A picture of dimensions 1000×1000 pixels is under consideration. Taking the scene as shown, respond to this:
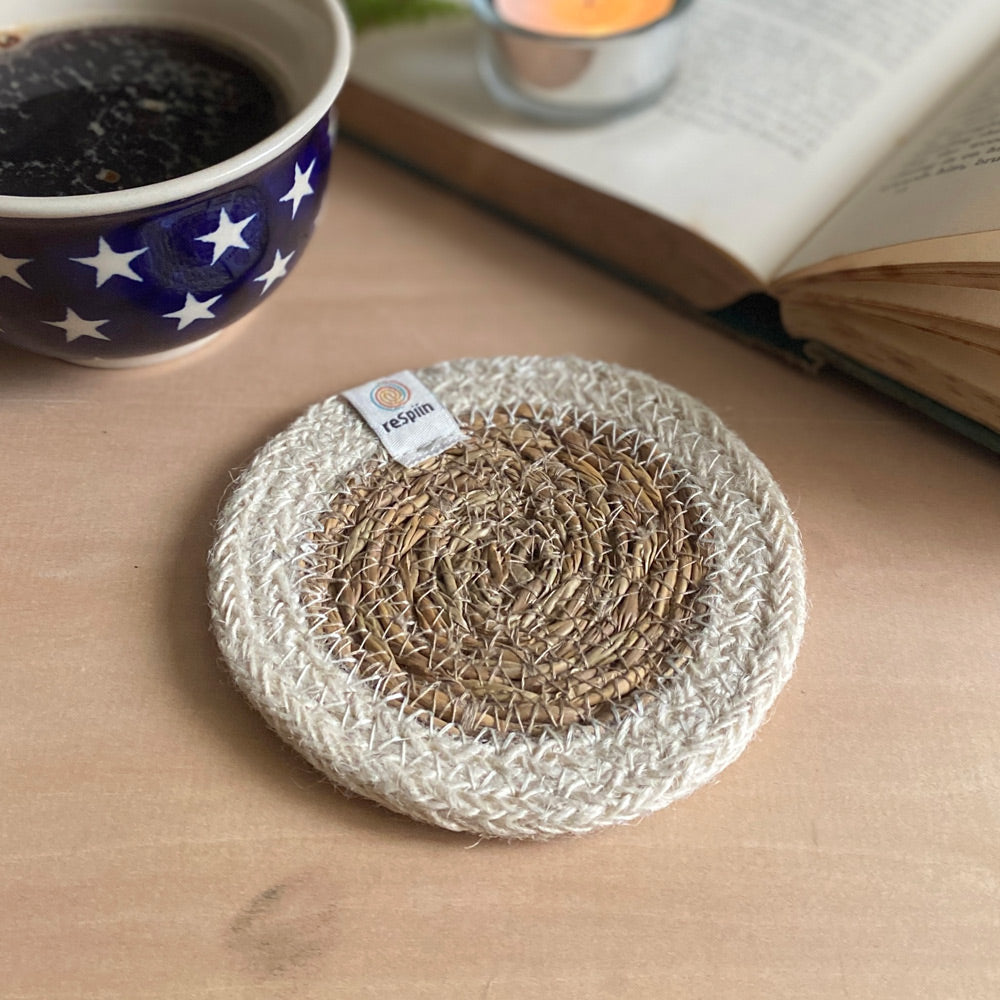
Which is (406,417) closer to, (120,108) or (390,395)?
(390,395)

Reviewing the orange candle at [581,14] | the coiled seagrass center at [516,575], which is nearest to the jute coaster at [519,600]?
the coiled seagrass center at [516,575]

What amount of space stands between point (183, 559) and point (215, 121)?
20cm

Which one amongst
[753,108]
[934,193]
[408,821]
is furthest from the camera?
[753,108]

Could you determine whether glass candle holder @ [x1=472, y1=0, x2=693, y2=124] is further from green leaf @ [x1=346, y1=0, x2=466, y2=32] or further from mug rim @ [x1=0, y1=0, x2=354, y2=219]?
mug rim @ [x1=0, y1=0, x2=354, y2=219]

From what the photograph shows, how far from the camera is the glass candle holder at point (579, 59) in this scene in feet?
1.78

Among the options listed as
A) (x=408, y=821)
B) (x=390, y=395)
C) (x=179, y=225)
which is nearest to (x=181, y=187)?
(x=179, y=225)

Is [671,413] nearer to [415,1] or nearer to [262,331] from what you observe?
[262,331]

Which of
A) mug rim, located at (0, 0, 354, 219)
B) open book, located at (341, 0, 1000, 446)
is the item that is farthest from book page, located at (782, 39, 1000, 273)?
mug rim, located at (0, 0, 354, 219)

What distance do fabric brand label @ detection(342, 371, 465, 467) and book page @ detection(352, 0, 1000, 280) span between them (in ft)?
0.54

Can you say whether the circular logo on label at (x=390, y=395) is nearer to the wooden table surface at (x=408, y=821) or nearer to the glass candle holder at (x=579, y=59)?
the wooden table surface at (x=408, y=821)

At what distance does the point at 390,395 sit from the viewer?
1.49 feet

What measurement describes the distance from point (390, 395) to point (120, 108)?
6.9 inches

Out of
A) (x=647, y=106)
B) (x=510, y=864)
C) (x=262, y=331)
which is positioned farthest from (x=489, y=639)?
(x=647, y=106)

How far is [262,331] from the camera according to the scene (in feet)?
1.71
